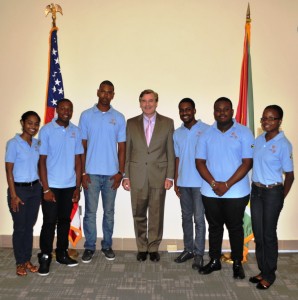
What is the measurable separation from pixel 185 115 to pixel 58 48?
1.77 metres

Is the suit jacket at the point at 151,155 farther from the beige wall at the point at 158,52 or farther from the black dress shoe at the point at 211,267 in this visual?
the black dress shoe at the point at 211,267

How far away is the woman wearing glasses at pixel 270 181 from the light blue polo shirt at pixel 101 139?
1400mm

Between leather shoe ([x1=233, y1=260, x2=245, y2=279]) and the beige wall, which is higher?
the beige wall

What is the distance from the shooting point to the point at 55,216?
131 inches

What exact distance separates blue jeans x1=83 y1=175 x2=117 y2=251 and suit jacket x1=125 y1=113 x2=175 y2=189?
0.25 m

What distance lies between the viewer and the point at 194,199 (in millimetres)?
3467

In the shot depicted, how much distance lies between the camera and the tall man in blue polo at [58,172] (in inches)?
128

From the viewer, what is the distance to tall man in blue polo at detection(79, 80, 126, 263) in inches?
139

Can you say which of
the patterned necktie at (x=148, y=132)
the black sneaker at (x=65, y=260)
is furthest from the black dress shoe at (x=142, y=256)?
the patterned necktie at (x=148, y=132)

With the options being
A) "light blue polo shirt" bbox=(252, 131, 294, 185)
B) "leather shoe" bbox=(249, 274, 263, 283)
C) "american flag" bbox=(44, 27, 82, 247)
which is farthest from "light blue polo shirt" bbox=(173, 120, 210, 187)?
"american flag" bbox=(44, 27, 82, 247)

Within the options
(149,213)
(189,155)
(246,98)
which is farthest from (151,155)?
(246,98)

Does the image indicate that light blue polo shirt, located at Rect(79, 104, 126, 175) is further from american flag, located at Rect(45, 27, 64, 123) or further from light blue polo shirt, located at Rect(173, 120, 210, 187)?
light blue polo shirt, located at Rect(173, 120, 210, 187)

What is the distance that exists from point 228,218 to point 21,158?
191 centimetres

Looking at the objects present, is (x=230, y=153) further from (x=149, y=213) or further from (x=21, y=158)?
(x=21, y=158)
